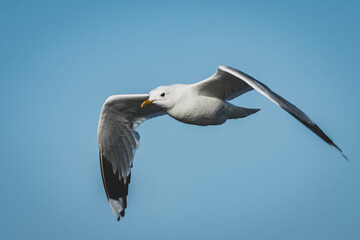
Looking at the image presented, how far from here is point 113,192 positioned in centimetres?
795

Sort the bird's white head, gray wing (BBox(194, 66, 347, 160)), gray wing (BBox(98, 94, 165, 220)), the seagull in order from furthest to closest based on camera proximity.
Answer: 1. gray wing (BBox(98, 94, 165, 220))
2. the bird's white head
3. the seagull
4. gray wing (BBox(194, 66, 347, 160))

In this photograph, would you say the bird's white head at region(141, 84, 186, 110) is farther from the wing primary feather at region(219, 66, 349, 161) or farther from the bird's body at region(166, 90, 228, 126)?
the wing primary feather at region(219, 66, 349, 161)

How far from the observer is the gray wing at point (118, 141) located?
736cm

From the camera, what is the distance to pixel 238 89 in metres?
6.56

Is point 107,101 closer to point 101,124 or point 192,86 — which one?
point 101,124

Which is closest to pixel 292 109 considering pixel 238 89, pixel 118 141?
pixel 238 89

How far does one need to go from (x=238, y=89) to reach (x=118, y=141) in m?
2.39

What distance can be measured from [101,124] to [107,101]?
48cm

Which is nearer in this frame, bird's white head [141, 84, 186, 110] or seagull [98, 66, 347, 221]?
seagull [98, 66, 347, 221]

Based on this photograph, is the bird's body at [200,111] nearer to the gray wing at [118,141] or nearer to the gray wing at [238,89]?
the gray wing at [238,89]

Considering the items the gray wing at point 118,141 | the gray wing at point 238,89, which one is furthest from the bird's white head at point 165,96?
the gray wing at point 118,141

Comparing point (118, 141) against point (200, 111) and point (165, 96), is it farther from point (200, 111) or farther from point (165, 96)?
point (200, 111)

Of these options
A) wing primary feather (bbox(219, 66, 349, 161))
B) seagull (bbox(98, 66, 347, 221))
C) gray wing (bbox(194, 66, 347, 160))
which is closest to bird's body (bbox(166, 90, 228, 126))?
seagull (bbox(98, 66, 347, 221))

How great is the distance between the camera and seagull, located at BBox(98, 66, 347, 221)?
17.5 feet
